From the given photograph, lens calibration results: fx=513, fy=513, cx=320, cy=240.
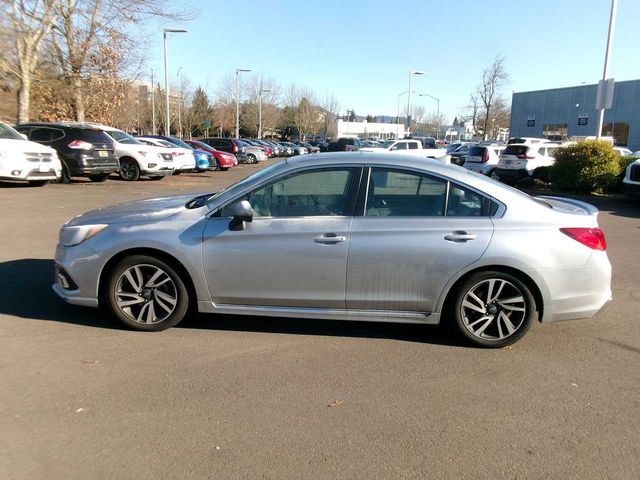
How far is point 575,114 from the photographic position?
51.8 m

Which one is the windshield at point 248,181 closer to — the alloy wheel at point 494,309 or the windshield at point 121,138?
the alloy wheel at point 494,309

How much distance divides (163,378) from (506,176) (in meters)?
19.3

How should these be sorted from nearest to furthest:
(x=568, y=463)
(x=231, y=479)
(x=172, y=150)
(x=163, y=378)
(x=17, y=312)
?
(x=231, y=479) < (x=568, y=463) < (x=163, y=378) < (x=17, y=312) < (x=172, y=150)

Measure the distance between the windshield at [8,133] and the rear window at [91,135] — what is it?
1.94 metres

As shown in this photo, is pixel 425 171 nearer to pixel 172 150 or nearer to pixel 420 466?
pixel 420 466

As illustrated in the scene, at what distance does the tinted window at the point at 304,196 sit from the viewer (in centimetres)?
437

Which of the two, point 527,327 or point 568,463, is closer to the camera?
point 568,463

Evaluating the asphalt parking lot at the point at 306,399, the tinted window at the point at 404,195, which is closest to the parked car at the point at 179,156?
the asphalt parking lot at the point at 306,399

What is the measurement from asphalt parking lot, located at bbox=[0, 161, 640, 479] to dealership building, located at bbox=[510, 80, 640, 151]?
41.6m

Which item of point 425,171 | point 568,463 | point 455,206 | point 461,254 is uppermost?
point 425,171

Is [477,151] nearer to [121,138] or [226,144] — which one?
[121,138]

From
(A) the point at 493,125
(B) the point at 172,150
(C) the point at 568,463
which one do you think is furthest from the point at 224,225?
(A) the point at 493,125

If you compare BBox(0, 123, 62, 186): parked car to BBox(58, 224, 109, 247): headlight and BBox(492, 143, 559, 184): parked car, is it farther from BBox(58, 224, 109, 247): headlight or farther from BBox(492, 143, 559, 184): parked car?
BBox(492, 143, 559, 184): parked car

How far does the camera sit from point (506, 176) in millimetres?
20562
